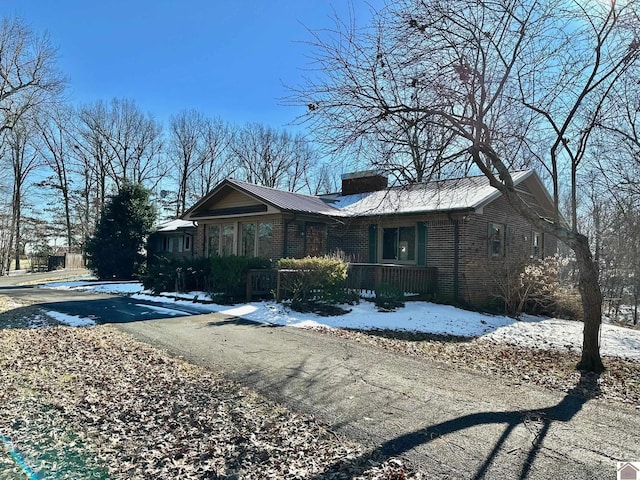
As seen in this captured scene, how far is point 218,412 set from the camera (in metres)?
4.27

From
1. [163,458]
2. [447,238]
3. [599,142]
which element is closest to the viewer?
[163,458]

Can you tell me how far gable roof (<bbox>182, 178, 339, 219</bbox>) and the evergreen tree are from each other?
6.68 metres

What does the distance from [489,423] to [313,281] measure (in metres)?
7.73

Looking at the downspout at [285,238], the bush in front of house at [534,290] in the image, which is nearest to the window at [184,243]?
the downspout at [285,238]

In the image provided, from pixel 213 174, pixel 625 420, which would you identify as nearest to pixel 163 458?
pixel 625 420

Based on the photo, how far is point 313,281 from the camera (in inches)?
455

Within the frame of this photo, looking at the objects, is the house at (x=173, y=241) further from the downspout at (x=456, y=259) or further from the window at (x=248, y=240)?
the downspout at (x=456, y=259)

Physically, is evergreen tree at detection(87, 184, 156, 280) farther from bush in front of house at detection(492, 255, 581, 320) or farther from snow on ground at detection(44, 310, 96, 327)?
bush in front of house at detection(492, 255, 581, 320)

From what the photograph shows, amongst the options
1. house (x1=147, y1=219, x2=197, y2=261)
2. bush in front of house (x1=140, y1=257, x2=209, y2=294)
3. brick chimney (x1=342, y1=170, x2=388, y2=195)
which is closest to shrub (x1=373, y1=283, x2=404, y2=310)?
bush in front of house (x1=140, y1=257, x2=209, y2=294)

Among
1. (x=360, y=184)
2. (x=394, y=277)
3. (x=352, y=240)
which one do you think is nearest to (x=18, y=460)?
(x=394, y=277)

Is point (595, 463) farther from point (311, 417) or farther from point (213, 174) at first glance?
point (213, 174)

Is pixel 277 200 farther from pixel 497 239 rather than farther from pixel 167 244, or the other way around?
pixel 167 244

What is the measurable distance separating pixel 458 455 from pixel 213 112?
40830mm

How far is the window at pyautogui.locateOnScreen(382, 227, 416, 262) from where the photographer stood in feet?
50.0
